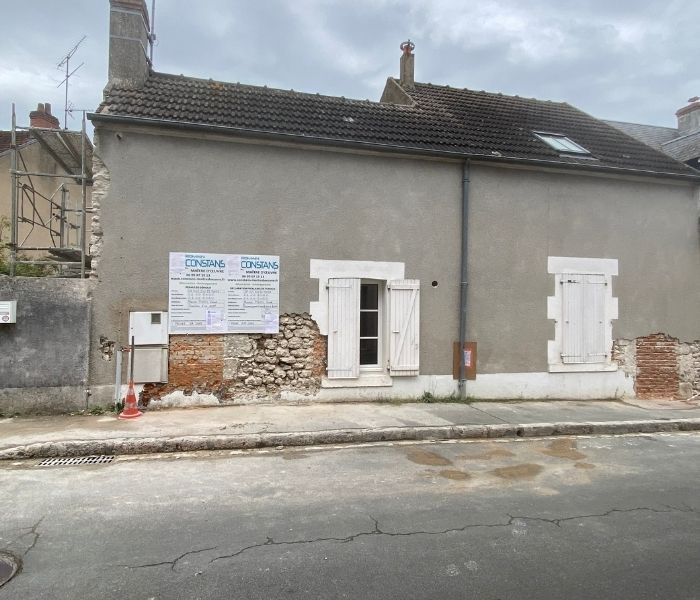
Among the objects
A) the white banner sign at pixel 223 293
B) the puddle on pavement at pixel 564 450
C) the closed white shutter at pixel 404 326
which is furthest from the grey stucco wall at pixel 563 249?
the white banner sign at pixel 223 293

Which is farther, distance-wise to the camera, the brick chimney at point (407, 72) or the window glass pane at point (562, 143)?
the brick chimney at point (407, 72)

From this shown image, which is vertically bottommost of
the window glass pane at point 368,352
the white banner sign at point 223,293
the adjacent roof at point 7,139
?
the window glass pane at point 368,352

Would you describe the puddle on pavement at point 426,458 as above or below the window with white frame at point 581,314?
below

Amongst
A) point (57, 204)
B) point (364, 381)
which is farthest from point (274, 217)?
point (57, 204)

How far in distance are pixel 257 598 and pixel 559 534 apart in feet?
7.83

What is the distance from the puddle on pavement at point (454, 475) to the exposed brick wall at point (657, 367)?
20.7ft

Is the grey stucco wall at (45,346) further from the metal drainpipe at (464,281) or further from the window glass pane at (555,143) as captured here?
the window glass pane at (555,143)

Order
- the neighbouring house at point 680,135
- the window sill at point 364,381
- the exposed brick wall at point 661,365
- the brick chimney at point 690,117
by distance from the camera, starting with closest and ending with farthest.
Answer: the window sill at point 364,381
the exposed brick wall at point 661,365
the neighbouring house at point 680,135
the brick chimney at point 690,117

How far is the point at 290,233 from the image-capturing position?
326 inches

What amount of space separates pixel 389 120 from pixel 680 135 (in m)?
11.5

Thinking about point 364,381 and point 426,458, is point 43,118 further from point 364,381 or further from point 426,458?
point 426,458

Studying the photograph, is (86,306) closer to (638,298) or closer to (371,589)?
(371,589)

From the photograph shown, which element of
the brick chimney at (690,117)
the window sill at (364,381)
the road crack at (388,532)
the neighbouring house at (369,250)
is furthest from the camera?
the brick chimney at (690,117)

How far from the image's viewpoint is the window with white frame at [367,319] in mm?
8398
